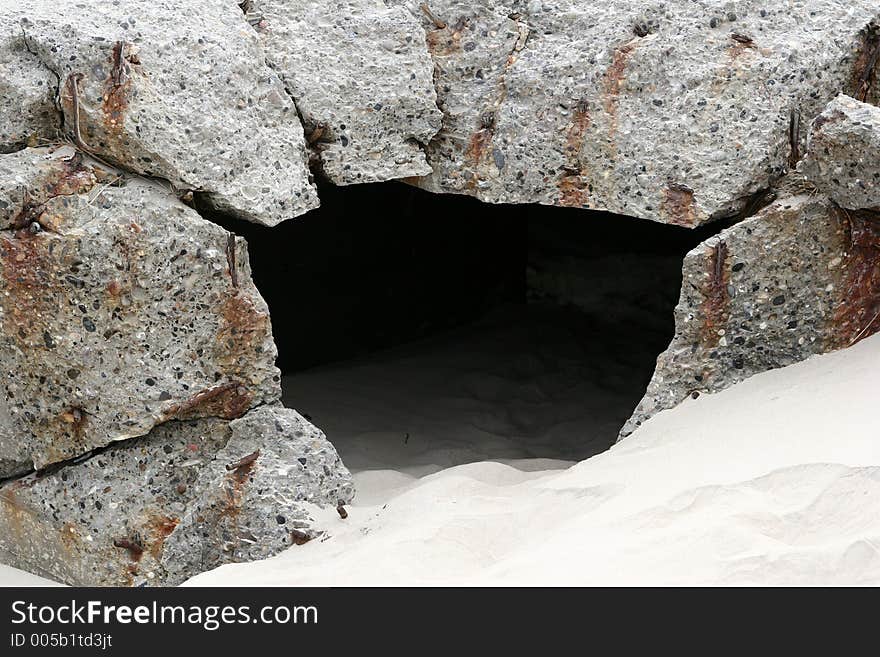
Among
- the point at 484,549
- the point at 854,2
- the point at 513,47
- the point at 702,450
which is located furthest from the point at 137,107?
the point at 854,2

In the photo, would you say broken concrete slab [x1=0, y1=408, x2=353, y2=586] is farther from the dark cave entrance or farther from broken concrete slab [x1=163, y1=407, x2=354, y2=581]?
the dark cave entrance

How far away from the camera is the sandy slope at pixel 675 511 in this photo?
2393 millimetres

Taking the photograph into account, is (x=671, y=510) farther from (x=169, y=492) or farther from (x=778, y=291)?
(x=169, y=492)

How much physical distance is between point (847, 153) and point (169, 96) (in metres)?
1.95

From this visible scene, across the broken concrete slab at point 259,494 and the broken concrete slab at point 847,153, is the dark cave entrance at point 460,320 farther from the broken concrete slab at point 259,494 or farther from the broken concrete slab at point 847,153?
the broken concrete slab at point 847,153

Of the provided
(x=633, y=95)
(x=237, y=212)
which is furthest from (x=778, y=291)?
(x=237, y=212)

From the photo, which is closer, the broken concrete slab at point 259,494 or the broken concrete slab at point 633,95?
the broken concrete slab at point 259,494

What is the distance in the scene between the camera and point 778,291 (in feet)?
11.1

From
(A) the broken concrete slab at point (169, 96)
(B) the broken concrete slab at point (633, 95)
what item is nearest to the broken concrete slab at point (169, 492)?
(A) the broken concrete slab at point (169, 96)

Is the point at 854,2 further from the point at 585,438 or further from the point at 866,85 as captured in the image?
the point at 585,438

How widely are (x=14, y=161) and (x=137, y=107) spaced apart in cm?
39

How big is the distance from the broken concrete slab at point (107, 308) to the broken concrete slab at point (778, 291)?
132 cm

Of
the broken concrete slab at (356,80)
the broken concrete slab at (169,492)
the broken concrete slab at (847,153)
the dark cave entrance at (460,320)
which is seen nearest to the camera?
the broken concrete slab at (847,153)

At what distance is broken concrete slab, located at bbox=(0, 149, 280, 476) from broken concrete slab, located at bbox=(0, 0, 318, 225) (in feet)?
0.34
